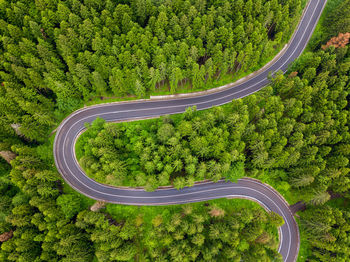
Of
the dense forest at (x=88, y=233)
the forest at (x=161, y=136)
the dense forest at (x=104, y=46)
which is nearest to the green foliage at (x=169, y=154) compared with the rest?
the forest at (x=161, y=136)

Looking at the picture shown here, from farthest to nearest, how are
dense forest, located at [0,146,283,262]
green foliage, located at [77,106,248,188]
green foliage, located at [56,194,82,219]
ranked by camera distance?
green foliage, located at [77,106,248,188]
green foliage, located at [56,194,82,219]
dense forest, located at [0,146,283,262]

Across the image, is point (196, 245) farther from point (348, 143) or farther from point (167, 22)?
point (167, 22)

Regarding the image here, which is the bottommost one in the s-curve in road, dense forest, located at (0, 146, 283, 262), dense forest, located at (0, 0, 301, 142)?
dense forest, located at (0, 146, 283, 262)

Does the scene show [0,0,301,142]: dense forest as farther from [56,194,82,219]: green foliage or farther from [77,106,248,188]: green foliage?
[56,194,82,219]: green foliage

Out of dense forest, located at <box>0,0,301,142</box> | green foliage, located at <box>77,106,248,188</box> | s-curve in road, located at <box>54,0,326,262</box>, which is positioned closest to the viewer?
green foliage, located at <box>77,106,248,188</box>

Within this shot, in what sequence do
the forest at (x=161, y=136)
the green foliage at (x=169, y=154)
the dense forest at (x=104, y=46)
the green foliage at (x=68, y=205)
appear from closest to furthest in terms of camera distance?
the forest at (x=161, y=136), the green foliage at (x=68, y=205), the green foliage at (x=169, y=154), the dense forest at (x=104, y=46)

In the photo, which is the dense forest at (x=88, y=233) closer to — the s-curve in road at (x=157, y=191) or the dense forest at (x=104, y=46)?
the s-curve in road at (x=157, y=191)

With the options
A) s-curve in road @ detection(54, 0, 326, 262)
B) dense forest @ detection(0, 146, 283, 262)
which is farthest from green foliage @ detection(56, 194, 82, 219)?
s-curve in road @ detection(54, 0, 326, 262)
